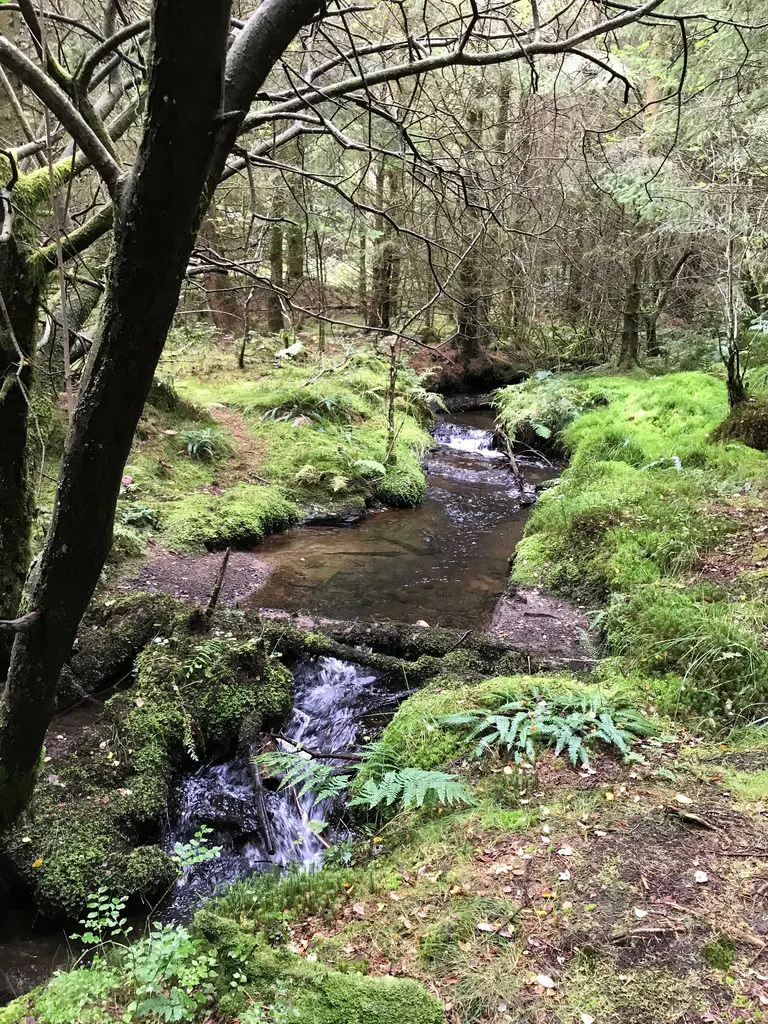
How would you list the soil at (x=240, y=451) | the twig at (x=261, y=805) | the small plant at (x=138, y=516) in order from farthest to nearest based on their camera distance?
the soil at (x=240, y=451) < the small plant at (x=138, y=516) < the twig at (x=261, y=805)

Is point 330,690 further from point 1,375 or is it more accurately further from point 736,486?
point 736,486

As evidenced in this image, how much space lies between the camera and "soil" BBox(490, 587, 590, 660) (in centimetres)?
518

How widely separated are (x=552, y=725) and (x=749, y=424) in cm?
590

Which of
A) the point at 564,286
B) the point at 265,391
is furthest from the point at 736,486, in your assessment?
the point at 564,286

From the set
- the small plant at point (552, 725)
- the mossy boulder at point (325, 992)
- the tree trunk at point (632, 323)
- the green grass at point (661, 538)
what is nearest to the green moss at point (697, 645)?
the green grass at point (661, 538)

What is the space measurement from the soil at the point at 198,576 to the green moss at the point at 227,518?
0.27 metres

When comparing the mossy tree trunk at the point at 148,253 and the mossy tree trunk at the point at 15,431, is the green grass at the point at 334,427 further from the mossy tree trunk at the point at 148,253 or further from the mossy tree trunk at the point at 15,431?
the mossy tree trunk at the point at 148,253

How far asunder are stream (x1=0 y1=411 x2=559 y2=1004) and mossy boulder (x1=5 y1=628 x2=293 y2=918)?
0.59 ft

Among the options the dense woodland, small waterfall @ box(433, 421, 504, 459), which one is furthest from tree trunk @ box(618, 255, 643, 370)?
the dense woodland

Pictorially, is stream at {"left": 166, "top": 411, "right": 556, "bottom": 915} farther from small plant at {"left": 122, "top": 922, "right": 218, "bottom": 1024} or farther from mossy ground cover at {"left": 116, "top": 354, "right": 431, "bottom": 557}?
small plant at {"left": 122, "top": 922, "right": 218, "bottom": 1024}

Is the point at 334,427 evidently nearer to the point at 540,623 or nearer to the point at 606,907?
the point at 540,623

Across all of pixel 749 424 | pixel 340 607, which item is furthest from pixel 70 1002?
pixel 749 424

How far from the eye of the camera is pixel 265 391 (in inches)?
479

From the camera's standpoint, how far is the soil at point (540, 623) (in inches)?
204
